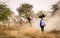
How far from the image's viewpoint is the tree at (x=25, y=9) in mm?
1963

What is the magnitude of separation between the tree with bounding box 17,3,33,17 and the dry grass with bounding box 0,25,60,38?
182mm

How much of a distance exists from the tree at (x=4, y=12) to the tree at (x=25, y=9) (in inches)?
5.0

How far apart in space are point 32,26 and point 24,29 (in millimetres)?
99

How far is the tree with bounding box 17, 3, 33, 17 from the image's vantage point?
196 cm

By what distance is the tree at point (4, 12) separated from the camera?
1904 mm

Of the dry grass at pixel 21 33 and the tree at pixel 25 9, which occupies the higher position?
the tree at pixel 25 9

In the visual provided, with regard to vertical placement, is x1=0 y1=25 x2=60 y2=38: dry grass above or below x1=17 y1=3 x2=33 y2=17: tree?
below

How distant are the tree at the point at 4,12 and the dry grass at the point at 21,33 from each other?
0.33ft

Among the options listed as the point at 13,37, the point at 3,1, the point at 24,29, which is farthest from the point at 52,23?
the point at 3,1

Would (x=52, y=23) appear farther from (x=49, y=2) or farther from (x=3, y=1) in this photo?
(x=3, y=1)

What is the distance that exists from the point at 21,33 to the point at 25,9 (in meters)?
0.29

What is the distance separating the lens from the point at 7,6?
1.96 m

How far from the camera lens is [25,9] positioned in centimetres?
198

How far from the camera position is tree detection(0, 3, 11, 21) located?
190 centimetres
